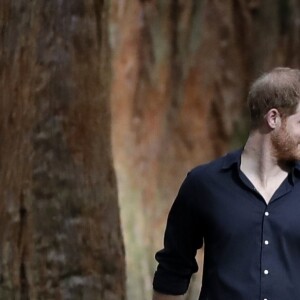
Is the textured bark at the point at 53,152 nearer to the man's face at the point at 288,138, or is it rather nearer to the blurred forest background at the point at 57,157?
the blurred forest background at the point at 57,157

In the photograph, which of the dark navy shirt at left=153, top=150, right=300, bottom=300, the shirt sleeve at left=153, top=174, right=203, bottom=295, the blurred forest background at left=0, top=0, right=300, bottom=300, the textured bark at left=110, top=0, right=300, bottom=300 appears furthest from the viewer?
the textured bark at left=110, top=0, right=300, bottom=300

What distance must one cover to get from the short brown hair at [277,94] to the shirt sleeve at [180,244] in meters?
0.36

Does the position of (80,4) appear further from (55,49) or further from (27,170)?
(27,170)

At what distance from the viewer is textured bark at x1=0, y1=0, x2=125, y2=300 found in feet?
17.3

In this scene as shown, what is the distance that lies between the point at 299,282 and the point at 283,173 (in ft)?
1.20

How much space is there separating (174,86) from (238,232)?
144 inches

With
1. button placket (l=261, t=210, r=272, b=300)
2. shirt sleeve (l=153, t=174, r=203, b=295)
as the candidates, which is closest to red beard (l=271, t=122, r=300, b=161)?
button placket (l=261, t=210, r=272, b=300)

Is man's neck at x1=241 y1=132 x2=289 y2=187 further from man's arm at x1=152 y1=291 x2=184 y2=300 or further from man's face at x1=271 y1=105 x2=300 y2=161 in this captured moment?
man's arm at x1=152 y1=291 x2=184 y2=300

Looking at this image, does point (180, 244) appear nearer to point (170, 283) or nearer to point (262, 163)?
point (170, 283)

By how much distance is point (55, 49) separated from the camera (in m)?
5.29

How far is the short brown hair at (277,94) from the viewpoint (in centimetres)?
360

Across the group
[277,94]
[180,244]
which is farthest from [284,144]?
[180,244]

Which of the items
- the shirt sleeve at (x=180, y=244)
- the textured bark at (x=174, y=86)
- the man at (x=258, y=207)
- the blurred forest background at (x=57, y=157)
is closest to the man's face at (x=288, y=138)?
the man at (x=258, y=207)

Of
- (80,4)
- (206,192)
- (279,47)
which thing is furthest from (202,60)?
(206,192)
